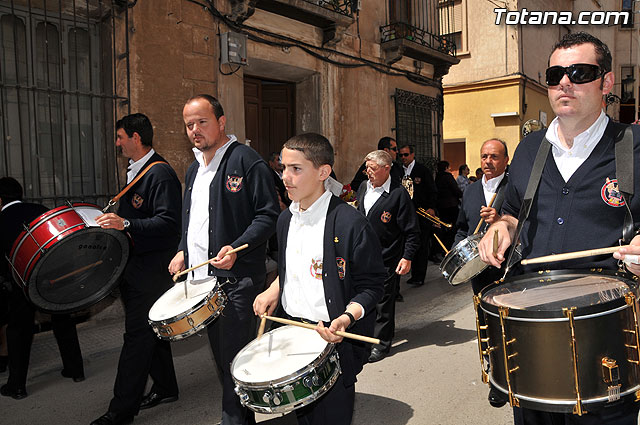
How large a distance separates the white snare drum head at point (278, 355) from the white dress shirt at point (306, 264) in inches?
4.5

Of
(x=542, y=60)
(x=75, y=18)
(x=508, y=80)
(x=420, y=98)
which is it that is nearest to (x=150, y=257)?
(x=75, y=18)

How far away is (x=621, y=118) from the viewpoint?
88.4ft

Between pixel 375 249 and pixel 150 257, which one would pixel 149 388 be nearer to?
pixel 150 257

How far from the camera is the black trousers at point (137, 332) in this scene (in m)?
3.62

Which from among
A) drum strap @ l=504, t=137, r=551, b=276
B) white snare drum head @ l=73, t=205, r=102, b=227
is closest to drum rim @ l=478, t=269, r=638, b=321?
drum strap @ l=504, t=137, r=551, b=276

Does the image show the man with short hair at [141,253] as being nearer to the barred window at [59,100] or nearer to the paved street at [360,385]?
the paved street at [360,385]

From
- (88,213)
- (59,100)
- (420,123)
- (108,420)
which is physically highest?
(420,123)

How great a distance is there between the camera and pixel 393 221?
532 cm

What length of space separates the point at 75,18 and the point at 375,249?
5456 mm

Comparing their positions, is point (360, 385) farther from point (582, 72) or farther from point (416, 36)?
point (416, 36)

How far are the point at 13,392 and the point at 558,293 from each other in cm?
423

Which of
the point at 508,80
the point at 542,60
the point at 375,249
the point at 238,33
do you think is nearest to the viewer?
the point at 375,249

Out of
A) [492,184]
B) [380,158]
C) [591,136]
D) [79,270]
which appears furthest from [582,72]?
[380,158]

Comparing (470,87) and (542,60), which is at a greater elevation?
(542,60)
